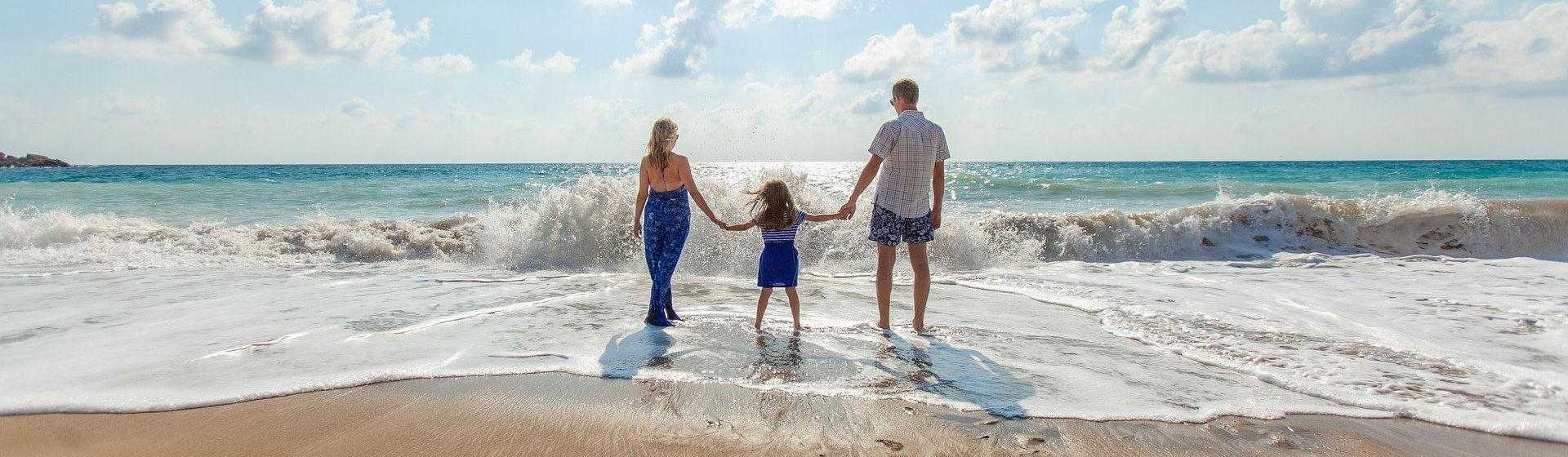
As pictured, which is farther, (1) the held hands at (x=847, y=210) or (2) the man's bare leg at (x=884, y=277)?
(2) the man's bare leg at (x=884, y=277)

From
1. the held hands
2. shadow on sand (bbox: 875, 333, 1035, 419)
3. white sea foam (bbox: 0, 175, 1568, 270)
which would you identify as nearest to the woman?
the held hands

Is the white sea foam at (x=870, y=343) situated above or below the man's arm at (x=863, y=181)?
below

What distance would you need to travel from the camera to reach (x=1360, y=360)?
4.52 m

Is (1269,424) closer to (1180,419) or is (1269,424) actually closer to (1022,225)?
(1180,419)

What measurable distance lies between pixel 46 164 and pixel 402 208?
61.2m

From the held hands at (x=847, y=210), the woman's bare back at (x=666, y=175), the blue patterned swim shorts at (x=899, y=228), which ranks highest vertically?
the woman's bare back at (x=666, y=175)

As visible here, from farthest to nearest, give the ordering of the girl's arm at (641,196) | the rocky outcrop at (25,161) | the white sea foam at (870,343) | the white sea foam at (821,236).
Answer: the rocky outcrop at (25,161) < the white sea foam at (821,236) < the girl's arm at (641,196) < the white sea foam at (870,343)

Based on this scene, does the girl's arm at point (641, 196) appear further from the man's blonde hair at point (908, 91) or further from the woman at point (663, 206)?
the man's blonde hair at point (908, 91)

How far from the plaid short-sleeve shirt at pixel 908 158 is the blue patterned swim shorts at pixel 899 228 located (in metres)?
0.04

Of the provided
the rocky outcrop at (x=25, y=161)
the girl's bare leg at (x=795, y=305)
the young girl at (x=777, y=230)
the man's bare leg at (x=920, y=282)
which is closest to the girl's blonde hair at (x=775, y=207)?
the young girl at (x=777, y=230)

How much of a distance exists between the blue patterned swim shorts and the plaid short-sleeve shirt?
0.04 metres

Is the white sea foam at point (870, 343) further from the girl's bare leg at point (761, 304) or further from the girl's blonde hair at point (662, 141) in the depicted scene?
the girl's blonde hair at point (662, 141)

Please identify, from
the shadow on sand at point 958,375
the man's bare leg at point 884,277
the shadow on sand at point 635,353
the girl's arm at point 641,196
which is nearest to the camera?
the shadow on sand at point 958,375

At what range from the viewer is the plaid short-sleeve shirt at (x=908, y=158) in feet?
16.0
